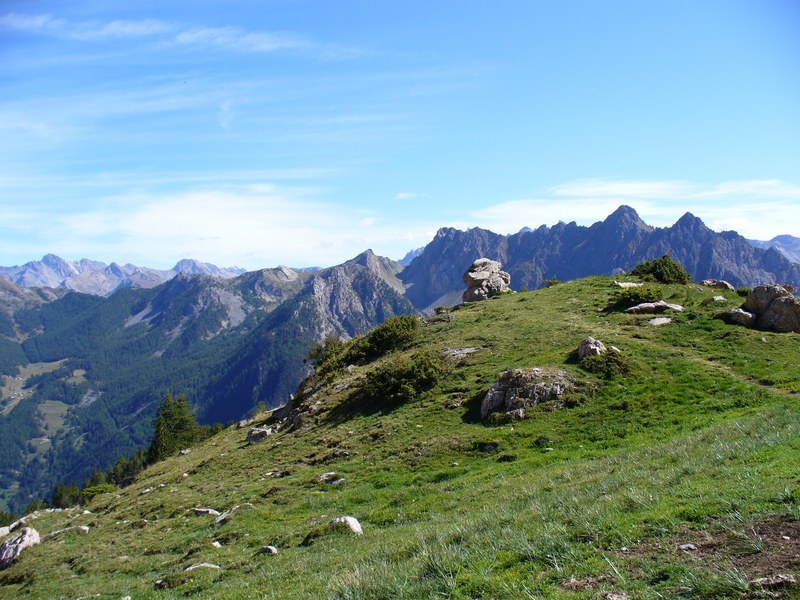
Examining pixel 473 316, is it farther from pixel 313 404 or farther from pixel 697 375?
pixel 697 375

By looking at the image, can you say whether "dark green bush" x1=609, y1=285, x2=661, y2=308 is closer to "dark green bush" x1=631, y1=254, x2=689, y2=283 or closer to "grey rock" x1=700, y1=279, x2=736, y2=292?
"dark green bush" x1=631, y1=254, x2=689, y2=283

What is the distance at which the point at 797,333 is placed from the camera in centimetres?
3083

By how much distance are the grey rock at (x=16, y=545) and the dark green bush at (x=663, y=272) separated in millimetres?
53418

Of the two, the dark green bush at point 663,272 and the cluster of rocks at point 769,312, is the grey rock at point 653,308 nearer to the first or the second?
the cluster of rocks at point 769,312

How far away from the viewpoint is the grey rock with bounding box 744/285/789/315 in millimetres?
32594

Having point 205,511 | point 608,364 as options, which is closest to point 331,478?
point 205,511

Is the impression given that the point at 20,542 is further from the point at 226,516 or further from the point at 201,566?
the point at 201,566

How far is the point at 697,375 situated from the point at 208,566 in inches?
978

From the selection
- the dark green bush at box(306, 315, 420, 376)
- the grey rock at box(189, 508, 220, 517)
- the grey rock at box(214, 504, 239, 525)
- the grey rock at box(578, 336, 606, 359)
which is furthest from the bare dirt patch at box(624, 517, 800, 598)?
the dark green bush at box(306, 315, 420, 376)

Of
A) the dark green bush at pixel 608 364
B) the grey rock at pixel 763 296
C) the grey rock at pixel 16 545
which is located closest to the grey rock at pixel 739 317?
the grey rock at pixel 763 296

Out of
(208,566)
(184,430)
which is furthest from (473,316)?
(184,430)

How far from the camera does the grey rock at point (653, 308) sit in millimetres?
37500

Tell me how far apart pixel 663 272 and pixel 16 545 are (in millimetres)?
55559

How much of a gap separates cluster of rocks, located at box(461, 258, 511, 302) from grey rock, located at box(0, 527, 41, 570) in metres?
46.7
